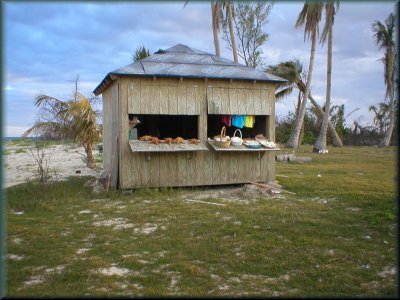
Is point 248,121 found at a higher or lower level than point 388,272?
higher

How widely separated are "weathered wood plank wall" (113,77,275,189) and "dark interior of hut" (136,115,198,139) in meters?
3.75

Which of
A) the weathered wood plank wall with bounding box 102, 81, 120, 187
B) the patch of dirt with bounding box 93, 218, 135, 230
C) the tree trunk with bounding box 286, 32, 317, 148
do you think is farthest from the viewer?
the tree trunk with bounding box 286, 32, 317, 148

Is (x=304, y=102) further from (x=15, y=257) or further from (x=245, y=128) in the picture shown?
(x=15, y=257)

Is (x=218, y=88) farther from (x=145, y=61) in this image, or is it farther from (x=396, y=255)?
(x=396, y=255)

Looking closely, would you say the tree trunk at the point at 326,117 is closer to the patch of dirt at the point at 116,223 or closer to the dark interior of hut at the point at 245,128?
the dark interior of hut at the point at 245,128

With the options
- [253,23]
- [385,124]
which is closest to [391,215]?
[253,23]

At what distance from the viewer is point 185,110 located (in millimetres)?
10195

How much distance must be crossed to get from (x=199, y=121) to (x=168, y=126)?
184 inches

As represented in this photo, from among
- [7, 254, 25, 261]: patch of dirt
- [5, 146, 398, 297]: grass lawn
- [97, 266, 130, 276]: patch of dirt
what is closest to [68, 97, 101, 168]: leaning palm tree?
[5, 146, 398, 297]: grass lawn

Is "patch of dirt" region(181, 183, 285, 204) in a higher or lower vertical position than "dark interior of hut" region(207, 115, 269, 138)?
lower

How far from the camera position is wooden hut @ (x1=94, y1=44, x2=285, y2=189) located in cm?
980

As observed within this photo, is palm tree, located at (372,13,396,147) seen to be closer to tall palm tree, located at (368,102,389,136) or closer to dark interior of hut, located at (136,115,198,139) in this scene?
tall palm tree, located at (368,102,389,136)

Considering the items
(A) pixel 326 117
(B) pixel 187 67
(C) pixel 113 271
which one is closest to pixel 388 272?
(C) pixel 113 271

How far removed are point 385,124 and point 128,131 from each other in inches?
1172
